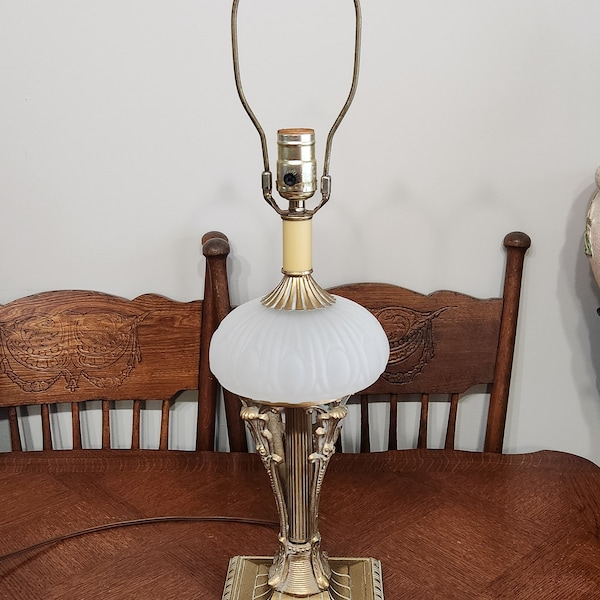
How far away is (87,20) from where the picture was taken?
1098mm

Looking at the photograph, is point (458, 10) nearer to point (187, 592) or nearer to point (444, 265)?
point (444, 265)

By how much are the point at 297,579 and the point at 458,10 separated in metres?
0.81

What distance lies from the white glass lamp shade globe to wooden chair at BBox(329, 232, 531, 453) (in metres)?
0.46

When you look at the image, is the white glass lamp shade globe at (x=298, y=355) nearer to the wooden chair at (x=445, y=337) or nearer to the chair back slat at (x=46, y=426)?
the wooden chair at (x=445, y=337)

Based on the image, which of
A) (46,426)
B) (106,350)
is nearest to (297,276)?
(106,350)

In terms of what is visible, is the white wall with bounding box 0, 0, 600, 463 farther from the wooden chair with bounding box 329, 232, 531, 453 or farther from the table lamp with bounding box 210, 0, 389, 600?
the table lamp with bounding box 210, 0, 389, 600

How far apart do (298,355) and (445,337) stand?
0.56 meters

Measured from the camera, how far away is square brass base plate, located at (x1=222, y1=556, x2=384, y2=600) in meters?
0.81

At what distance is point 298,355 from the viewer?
674 millimetres

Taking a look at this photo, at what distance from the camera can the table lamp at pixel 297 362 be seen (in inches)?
26.6

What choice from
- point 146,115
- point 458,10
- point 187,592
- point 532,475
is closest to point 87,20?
point 146,115

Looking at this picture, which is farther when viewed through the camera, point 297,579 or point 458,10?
point 458,10

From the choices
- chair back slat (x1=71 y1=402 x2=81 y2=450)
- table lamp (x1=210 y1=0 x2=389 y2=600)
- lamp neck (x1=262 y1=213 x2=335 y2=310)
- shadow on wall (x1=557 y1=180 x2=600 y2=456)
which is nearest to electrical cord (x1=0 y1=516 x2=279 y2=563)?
table lamp (x1=210 y1=0 x2=389 y2=600)

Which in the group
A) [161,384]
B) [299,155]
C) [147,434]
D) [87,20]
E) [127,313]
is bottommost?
[147,434]
